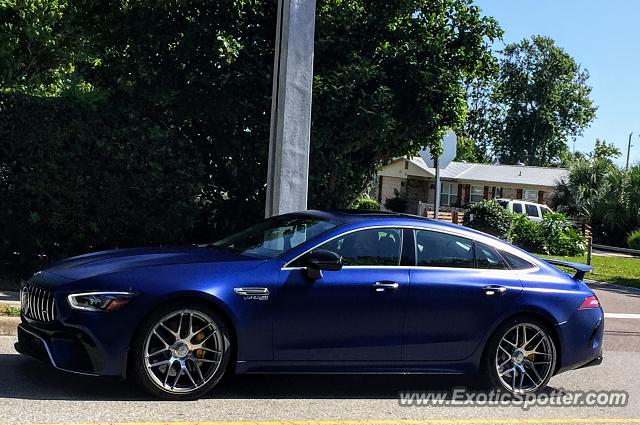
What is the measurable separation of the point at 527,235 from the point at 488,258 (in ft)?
66.0

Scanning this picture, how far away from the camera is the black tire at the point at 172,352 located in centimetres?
586

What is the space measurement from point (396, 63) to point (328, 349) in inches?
280

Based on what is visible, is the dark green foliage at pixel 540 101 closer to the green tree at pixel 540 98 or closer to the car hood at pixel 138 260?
the green tree at pixel 540 98

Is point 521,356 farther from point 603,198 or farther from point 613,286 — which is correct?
point 603,198

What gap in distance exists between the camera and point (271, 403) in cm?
625

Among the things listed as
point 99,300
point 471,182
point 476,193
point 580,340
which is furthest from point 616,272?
point 476,193

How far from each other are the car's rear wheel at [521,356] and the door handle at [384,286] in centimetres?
104

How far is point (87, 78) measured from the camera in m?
12.8

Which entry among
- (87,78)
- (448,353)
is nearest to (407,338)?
(448,353)

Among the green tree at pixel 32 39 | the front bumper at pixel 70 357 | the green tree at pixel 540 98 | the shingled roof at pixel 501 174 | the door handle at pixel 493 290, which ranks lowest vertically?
the front bumper at pixel 70 357

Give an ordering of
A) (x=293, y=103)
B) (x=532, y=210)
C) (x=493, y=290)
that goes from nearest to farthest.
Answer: (x=493, y=290) → (x=293, y=103) → (x=532, y=210)

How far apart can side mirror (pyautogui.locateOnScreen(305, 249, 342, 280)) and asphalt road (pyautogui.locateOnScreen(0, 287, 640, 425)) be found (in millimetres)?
1031

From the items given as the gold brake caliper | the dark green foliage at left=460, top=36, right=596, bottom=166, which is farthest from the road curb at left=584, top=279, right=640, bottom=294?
the dark green foliage at left=460, top=36, right=596, bottom=166

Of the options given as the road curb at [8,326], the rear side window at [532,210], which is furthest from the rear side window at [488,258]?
the rear side window at [532,210]
